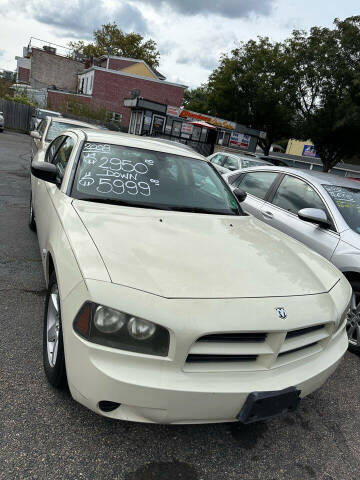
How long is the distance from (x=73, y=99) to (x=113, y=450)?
32.2m

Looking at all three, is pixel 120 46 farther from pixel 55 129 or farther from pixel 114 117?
pixel 55 129

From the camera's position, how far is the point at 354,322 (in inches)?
132

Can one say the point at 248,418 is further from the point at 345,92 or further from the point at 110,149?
the point at 345,92

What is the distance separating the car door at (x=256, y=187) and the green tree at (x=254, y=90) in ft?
61.2

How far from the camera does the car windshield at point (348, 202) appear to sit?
3730 mm

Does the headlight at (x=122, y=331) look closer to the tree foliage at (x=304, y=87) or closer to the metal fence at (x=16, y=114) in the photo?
the tree foliage at (x=304, y=87)

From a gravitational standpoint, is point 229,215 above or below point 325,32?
below

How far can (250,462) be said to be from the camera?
6.55 feet

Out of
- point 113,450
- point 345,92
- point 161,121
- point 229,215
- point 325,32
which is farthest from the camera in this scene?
point 161,121

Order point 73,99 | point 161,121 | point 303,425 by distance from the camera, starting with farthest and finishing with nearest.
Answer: point 73,99, point 161,121, point 303,425

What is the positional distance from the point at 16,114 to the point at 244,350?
27.0m

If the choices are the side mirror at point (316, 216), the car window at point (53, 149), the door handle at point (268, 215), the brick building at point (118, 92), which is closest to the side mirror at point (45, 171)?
the car window at point (53, 149)

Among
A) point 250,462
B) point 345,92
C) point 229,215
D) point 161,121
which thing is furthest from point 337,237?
point 161,121

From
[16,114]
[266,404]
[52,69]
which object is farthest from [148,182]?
[52,69]
